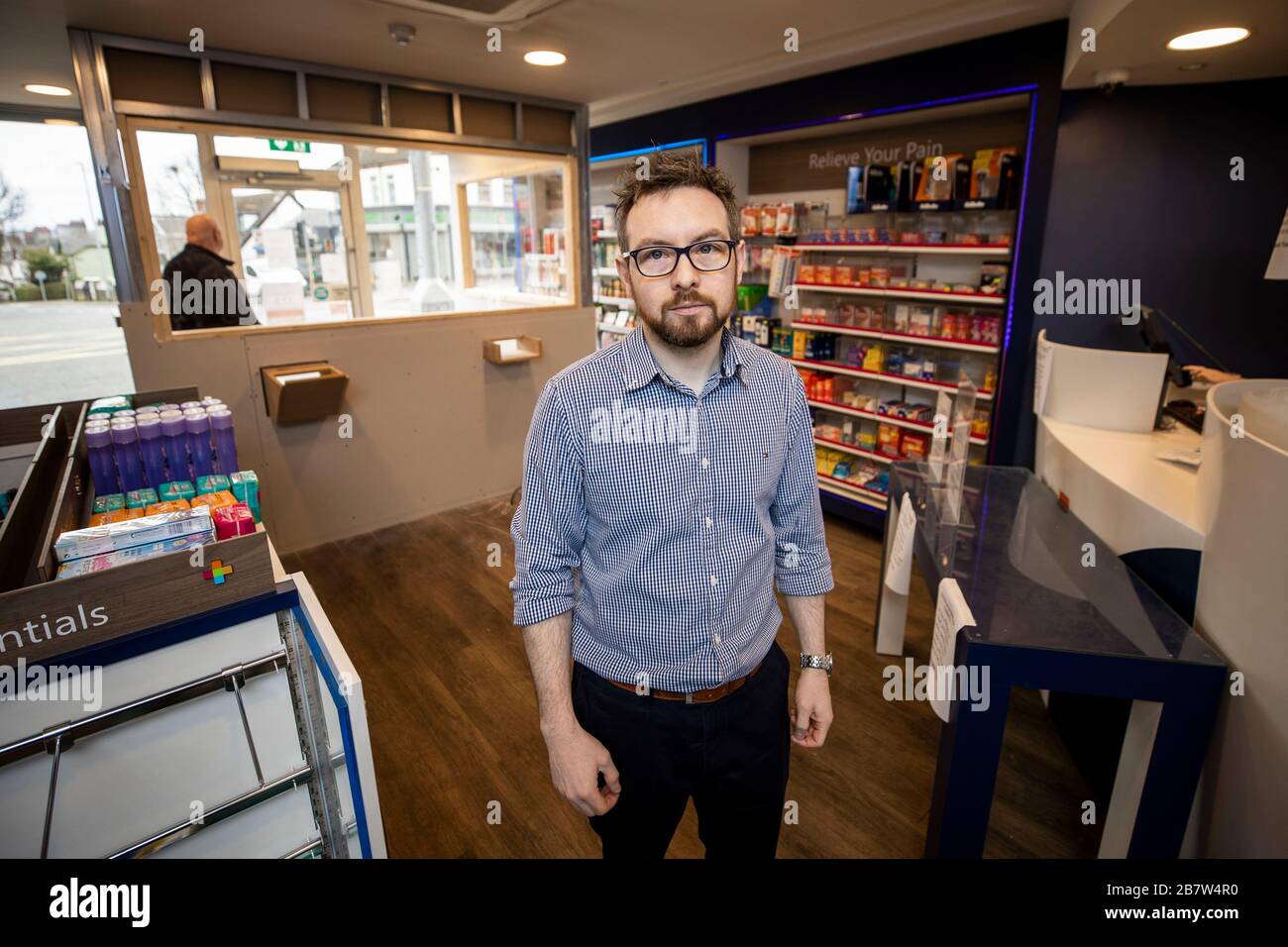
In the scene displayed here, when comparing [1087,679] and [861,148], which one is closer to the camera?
[1087,679]

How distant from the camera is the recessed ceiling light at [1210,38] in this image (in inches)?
93.4

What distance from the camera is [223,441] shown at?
7.85 feet

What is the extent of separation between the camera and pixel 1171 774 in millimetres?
1636

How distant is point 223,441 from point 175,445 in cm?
17

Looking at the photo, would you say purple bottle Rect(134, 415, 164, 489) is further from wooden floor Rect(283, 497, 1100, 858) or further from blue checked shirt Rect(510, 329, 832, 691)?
blue checked shirt Rect(510, 329, 832, 691)

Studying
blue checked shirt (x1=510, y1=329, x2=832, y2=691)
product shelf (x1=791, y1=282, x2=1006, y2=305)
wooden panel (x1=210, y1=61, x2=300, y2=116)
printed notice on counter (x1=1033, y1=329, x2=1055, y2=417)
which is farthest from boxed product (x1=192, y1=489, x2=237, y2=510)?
product shelf (x1=791, y1=282, x2=1006, y2=305)

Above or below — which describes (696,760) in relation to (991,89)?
below

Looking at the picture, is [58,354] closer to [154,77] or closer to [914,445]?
[154,77]

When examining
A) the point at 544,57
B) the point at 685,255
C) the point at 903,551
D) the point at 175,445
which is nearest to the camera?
the point at 685,255

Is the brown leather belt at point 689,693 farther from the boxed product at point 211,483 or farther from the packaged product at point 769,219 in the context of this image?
the packaged product at point 769,219

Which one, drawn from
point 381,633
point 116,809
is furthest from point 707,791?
point 381,633

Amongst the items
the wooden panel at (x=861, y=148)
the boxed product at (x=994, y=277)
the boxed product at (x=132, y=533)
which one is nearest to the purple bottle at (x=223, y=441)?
the boxed product at (x=132, y=533)

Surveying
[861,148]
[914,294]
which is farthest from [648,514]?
[861,148]

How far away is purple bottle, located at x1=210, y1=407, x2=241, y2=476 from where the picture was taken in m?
2.34
